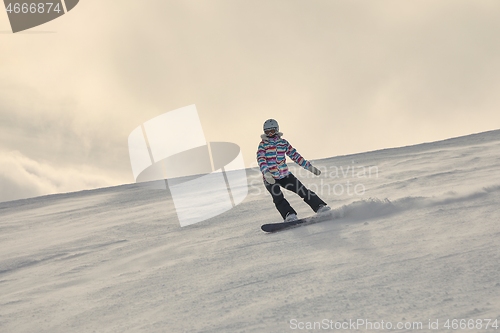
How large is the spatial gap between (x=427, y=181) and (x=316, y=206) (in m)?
3.81

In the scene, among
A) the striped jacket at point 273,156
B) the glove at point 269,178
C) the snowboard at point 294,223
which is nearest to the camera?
the snowboard at point 294,223

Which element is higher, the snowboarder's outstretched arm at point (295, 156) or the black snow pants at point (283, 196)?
the snowboarder's outstretched arm at point (295, 156)

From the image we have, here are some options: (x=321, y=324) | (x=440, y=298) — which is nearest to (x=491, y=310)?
(x=440, y=298)

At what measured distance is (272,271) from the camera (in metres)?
4.93

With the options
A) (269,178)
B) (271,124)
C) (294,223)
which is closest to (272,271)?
(294,223)

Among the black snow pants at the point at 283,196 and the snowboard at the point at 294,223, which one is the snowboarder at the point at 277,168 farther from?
the snowboard at the point at 294,223

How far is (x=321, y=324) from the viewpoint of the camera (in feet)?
11.2

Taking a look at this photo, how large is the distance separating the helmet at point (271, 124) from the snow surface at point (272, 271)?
183 cm

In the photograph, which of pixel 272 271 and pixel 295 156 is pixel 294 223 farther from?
pixel 272 271

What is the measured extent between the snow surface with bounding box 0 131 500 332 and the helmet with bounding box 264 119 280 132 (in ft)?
6.02

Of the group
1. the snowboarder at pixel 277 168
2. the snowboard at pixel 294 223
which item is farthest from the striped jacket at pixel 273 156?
the snowboard at pixel 294 223

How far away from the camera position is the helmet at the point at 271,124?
314 inches

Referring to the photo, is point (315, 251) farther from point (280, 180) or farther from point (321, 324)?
point (280, 180)

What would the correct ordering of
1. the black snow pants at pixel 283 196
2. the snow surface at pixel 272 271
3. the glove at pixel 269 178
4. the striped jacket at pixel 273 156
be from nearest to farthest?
1. the snow surface at pixel 272 271
2. the glove at pixel 269 178
3. the black snow pants at pixel 283 196
4. the striped jacket at pixel 273 156
